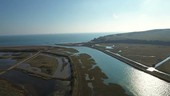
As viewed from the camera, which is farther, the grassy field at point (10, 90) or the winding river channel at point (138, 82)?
the winding river channel at point (138, 82)

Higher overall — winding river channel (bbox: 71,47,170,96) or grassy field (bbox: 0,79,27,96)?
grassy field (bbox: 0,79,27,96)

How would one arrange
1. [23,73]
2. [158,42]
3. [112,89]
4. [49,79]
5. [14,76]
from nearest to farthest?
[112,89], [49,79], [14,76], [23,73], [158,42]

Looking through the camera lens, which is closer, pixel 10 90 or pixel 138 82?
pixel 10 90

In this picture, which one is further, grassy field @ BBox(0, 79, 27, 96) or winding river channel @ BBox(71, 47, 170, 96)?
winding river channel @ BBox(71, 47, 170, 96)

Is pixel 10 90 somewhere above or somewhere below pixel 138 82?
above

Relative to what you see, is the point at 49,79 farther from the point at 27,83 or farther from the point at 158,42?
the point at 158,42

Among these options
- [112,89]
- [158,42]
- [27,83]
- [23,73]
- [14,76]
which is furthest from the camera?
[158,42]

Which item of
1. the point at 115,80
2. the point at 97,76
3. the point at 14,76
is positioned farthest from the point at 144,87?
the point at 14,76

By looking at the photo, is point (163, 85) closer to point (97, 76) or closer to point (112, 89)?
point (112, 89)

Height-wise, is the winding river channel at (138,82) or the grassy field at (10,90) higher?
the grassy field at (10,90)

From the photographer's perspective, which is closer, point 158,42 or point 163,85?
point 163,85
